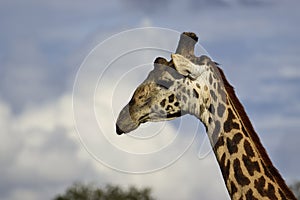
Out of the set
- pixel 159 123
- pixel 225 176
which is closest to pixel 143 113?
pixel 159 123

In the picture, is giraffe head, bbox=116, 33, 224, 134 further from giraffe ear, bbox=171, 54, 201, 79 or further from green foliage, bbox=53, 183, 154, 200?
green foliage, bbox=53, 183, 154, 200

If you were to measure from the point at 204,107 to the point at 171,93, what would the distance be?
0.46m

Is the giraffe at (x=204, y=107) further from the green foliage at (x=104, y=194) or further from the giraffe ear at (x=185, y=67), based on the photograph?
the green foliage at (x=104, y=194)

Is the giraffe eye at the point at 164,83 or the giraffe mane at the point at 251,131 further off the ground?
the giraffe eye at the point at 164,83

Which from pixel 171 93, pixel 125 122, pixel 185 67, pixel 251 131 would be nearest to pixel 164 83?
pixel 171 93

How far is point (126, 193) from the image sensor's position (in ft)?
200

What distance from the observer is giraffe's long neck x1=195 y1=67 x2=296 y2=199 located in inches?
544

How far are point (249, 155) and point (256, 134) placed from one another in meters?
0.35

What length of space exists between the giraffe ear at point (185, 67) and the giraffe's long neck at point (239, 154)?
41 centimetres

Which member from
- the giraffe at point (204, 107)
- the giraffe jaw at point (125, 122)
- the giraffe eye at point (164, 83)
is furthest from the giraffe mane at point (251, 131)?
the giraffe jaw at point (125, 122)

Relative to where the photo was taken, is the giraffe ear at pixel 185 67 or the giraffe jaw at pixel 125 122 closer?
the giraffe ear at pixel 185 67

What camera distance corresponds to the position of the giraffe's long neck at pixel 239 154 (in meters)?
13.8

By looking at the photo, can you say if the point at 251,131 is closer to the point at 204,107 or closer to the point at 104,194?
the point at 204,107

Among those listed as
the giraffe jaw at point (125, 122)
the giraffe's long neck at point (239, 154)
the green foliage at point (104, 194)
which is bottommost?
the giraffe's long neck at point (239, 154)
